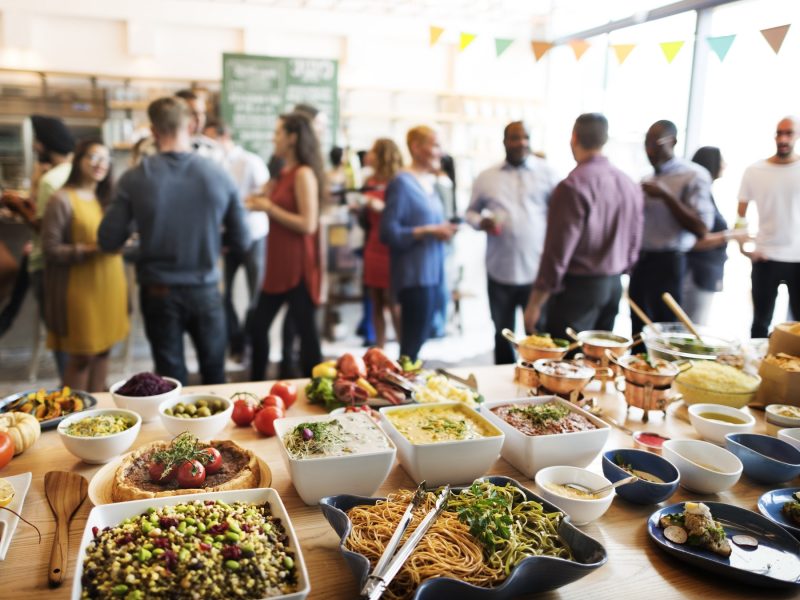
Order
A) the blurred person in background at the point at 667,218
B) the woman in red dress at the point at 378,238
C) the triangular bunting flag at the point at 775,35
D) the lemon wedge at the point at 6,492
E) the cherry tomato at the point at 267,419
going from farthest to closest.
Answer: the woman in red dress at the point at 378,238 < the blurred person in background at the point at 667,218 < the triangular bunting flag at the point at 775,35 < the cherry tomato at the point at 267,419 < the lemon wedge at the point at 6,492

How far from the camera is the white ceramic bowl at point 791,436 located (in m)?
1.56

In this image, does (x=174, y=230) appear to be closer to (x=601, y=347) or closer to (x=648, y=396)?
(x=601, y=347)

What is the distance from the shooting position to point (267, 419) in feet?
5.33

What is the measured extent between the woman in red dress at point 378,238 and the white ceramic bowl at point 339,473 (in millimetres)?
2821

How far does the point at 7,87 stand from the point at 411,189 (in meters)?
6.40

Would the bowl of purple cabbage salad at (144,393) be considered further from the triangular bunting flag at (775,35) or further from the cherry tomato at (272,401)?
the triangular bunting flag at (775,35)

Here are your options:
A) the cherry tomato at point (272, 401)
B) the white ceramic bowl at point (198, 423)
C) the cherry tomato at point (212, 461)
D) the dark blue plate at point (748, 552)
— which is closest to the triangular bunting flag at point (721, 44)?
the dark blue plate at point (748, 552)

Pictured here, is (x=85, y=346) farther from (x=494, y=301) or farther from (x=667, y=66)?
(x=667, y=66)

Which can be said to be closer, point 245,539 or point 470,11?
point 245,539

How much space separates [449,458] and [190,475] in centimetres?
53

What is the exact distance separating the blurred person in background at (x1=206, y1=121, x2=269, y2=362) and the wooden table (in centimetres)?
326

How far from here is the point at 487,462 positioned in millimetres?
1382

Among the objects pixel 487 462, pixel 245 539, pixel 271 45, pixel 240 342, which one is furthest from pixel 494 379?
pixel 271 45

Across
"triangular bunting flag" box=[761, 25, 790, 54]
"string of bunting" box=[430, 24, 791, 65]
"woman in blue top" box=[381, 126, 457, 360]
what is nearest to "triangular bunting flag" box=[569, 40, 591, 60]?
"string of bunting" box=[430, 24, 791, 65]
